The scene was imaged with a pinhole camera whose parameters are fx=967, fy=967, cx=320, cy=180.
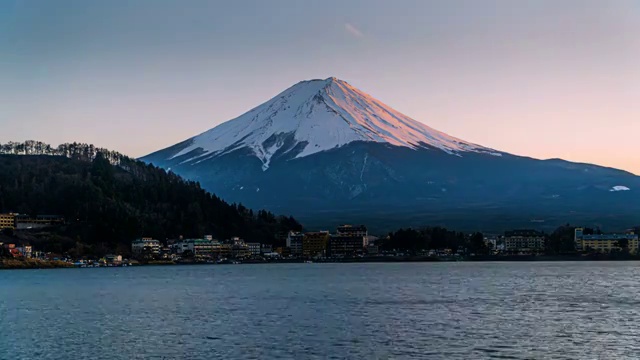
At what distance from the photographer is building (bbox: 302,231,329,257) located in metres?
126

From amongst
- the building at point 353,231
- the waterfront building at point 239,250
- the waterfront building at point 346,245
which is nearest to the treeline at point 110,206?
the waterfront building at point 239,250

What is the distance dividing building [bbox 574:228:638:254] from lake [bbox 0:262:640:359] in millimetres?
70442

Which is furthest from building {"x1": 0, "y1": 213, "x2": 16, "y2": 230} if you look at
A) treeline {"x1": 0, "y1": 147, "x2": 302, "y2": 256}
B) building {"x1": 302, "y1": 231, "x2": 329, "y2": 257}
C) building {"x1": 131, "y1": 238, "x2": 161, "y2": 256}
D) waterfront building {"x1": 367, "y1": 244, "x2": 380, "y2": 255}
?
waterfront building {"x1": 367, "y1": 244, "x2": 380, "y2": 255}

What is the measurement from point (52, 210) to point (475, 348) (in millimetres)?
94167

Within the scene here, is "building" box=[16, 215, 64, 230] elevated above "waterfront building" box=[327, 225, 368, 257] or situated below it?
above

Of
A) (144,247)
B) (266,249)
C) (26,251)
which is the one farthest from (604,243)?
(26,251)

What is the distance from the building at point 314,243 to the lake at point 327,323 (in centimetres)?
7067

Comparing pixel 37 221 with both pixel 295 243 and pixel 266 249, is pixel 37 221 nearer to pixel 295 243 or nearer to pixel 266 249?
pixel 266 249

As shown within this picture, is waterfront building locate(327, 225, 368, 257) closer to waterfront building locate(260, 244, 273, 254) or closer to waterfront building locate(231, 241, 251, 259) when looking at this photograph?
waterfront building locate(260, 244, 273, 254)

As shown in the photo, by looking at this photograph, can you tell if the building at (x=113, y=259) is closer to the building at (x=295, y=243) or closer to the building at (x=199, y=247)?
the building at (x=199, y=247)

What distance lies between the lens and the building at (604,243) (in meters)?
122

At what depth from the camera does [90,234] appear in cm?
10475

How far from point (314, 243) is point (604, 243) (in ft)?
122

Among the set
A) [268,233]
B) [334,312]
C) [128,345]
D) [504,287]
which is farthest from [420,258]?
[128,345]
